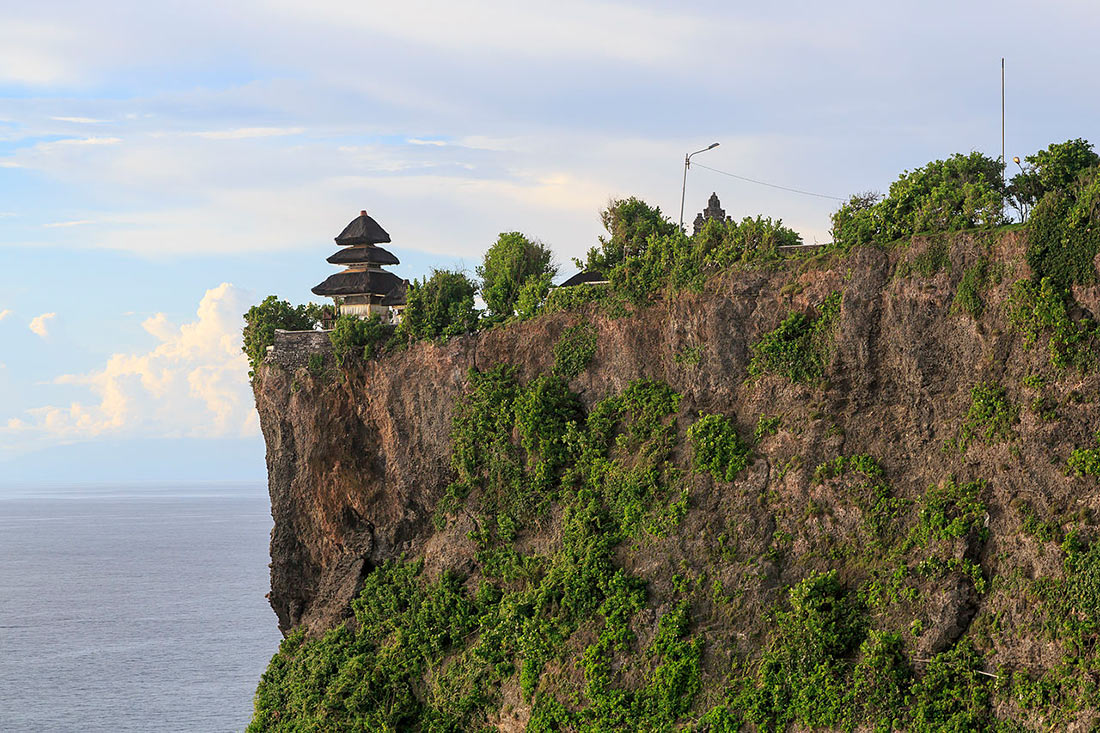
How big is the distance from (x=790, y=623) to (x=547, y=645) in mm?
A: 8771

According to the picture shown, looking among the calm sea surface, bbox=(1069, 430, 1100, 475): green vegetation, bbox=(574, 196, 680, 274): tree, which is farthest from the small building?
the calm sea surface

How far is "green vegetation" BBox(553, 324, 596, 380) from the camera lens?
43625 mm

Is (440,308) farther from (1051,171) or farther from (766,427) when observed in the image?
(1051,171)

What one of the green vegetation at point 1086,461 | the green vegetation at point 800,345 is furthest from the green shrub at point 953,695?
the green vegetation at point 800,345

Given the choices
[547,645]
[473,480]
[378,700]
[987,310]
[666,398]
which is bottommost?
[378,700]

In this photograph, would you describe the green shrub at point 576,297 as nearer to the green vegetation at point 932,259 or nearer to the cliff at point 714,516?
the cliff at point 714,516

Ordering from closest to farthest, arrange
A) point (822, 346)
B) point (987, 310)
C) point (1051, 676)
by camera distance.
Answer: point (1051, 676) → point (987, 310) → point (822, 346)

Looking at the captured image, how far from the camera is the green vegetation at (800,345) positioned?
38.1 m

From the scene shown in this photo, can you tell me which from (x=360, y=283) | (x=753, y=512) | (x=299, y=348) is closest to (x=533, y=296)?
(x=360, y=283)

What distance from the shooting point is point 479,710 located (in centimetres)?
4144

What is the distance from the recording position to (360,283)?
50.2 m

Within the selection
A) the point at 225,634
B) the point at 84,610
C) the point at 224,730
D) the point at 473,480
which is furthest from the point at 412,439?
the point at 84,610

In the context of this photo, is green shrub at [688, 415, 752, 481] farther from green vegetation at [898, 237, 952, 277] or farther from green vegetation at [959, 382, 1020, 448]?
green vegetation at [898, 237, 952, 277]

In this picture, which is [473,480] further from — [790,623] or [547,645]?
[790,623]
